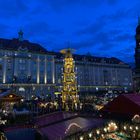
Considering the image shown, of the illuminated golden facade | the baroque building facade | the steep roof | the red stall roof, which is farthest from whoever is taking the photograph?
the steep roof

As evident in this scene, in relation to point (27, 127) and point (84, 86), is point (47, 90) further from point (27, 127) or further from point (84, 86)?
point (27, 127)

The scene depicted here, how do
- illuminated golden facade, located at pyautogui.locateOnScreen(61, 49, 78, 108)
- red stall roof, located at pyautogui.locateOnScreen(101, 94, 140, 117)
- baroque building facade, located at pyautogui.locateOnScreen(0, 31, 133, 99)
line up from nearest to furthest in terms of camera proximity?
red stall roof, located at pyautogui.locateOnScreen(101, 94, 140, 117)
illuminated golden facade, located at pyautogui.locateOnScreen(61, 49, 78, 108)
baroque building facade, located at pyautogui.locateOnScreen(0, 31, 133, 99)

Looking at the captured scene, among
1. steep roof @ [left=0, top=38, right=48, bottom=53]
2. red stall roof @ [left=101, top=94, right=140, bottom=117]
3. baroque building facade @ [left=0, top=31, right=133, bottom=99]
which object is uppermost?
steep roof @ [left=0, top=38, right=48, bottom=53]

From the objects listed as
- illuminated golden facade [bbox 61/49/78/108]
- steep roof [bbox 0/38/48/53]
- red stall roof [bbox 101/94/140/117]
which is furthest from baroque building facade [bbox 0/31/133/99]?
red stall roof [bbox 101/94/140/117]

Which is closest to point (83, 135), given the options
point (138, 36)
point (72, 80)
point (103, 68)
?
point (72, 80)

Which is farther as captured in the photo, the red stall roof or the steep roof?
the steep roof

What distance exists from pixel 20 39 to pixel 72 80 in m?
54.8

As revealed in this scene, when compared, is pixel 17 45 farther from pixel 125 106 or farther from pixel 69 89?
pixel 125 106

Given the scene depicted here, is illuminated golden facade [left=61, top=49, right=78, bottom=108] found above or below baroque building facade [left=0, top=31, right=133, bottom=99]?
below

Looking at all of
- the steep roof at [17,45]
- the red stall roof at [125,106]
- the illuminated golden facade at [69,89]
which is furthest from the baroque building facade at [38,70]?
the red stall roof at [125,106]

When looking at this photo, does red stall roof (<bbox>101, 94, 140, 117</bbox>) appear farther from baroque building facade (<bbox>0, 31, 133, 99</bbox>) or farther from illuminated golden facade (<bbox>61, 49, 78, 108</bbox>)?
baroque building facade (<bbox>0, 31, 133, 99</bbox>)

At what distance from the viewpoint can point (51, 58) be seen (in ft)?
253

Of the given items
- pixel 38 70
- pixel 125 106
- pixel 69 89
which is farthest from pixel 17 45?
pixel 125 106

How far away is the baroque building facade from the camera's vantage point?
219 feet
